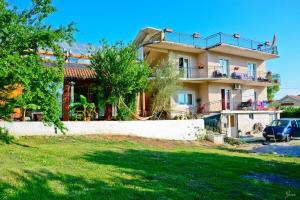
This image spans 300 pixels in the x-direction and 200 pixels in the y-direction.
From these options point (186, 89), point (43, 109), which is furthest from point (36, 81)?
point (186, 89)

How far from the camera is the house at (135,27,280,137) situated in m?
32.4

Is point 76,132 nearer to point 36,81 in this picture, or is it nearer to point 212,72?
point 36,81

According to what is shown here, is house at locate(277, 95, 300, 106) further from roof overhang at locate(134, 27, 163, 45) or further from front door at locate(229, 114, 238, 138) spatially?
roof overhang at locate(134, 27, 163, 45)

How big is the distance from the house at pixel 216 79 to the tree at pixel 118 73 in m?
4.21

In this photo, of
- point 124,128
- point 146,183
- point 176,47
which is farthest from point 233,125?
point 146,183

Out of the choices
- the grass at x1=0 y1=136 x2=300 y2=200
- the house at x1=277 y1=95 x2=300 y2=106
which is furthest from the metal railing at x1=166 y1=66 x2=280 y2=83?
the house at x1=277 y1=95 x2=300 y2=106

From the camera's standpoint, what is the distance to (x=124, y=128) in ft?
73.2

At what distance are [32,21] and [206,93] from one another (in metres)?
24.7

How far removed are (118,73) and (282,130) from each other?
16.5 m

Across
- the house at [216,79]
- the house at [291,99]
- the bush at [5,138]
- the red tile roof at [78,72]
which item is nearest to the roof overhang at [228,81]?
the house at [216,79]

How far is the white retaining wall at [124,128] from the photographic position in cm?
1811

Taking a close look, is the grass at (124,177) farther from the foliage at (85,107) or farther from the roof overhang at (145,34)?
the roof overhang at (145,34)

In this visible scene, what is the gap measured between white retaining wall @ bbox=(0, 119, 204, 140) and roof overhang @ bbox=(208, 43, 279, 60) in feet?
39.1

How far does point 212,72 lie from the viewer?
35.5 metres
